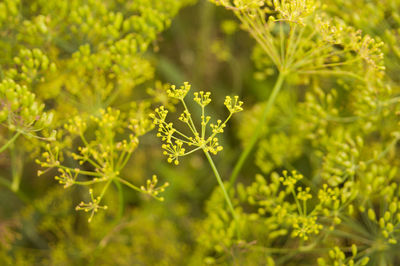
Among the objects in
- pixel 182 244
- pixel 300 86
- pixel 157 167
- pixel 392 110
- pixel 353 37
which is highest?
pixel 353 37

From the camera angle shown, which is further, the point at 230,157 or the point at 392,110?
the point at 230,157

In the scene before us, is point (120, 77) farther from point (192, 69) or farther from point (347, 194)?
point (192, 69)

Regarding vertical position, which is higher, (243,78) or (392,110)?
(392,110)

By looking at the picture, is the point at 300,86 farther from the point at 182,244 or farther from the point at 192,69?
the point at 182,244

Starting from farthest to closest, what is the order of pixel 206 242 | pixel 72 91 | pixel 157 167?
pixel 157 167 → pixel 72 91 → pixel 206 242

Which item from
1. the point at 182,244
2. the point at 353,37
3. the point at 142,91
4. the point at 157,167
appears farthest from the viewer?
the point at 142,91

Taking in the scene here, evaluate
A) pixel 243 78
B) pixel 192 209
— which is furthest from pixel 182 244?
pixel 243 78
